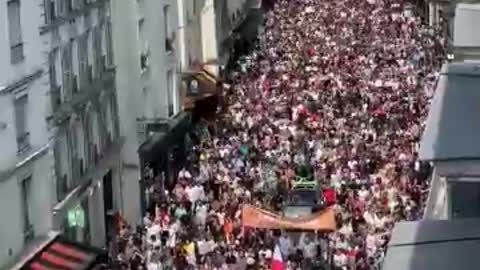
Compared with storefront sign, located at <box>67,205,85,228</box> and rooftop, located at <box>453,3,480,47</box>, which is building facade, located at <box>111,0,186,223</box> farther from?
rooftop, located at <box>453,3,480,47</box>

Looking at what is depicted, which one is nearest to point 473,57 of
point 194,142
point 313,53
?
point 194,142

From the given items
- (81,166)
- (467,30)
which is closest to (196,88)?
(81,166)

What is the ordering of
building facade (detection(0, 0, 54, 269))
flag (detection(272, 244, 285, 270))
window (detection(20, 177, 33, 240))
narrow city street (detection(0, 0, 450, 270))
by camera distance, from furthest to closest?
1. flag (detection(272, 244, 285, 270))
2. window (detection(20, 177, 33, 240))
3. narrow city street (detection(0, 0, 450, 270))
4. building facade (detection(0, 0, 54, 269))

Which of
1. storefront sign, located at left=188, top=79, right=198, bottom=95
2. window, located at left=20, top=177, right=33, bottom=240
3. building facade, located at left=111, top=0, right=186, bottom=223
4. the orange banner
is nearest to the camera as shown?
window, located at left=20, top=177, right=33, bottom=240

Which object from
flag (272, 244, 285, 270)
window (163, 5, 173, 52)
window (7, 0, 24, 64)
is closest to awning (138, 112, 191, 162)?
window (163, 5, 173, 52)

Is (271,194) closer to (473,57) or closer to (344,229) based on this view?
(344,229)

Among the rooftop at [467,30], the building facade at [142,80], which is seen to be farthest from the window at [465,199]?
the building facade at [142,80]
